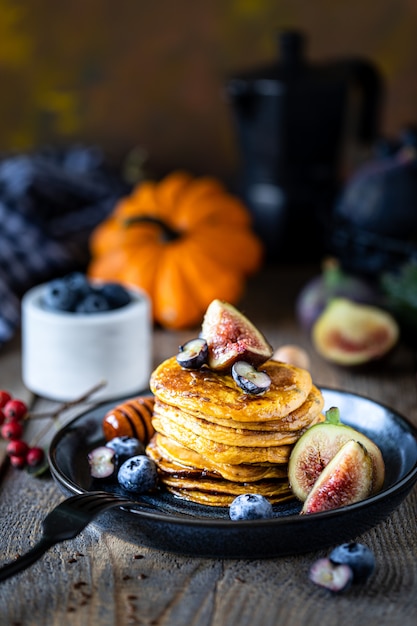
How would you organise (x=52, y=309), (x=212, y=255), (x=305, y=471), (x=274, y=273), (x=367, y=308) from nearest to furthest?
(x=305, y=471) < (x=52, y=309) < (x=367, y=308) < (x=212, y=255) < (x=274, y=273)

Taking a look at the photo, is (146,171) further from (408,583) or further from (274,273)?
(408,583)

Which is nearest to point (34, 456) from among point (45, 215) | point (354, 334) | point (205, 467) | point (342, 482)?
point (205, 467)

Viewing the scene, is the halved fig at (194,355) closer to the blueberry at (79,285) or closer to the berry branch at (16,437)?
the berry branch at (16,437)

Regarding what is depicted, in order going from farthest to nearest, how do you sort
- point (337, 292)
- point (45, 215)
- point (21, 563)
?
point (45, 215), point (337, 292), point (21, 563)

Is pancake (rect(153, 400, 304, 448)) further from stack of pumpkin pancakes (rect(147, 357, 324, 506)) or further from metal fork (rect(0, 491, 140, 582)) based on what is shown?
metal fork (rect(0, 491, 140, 582))

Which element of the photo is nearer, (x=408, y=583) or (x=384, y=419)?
(x=408, y=583)

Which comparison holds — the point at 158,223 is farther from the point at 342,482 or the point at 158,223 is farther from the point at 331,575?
the point at 331,575

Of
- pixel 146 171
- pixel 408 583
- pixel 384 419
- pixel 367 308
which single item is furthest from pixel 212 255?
pixel 408 583
